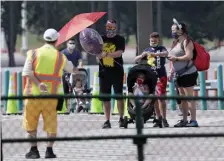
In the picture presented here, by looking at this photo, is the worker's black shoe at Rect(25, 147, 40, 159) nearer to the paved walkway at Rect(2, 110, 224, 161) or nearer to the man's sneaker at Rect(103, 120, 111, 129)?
the paved walkway at Rect(2, 110, 224, 161)

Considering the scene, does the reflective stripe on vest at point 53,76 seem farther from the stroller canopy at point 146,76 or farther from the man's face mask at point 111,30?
the stroller canopy at point 146,76

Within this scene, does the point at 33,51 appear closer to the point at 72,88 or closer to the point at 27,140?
the point at 27,140

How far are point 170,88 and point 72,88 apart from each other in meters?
2.00

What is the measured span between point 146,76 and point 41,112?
4236 millimetres

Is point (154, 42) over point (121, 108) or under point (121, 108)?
over

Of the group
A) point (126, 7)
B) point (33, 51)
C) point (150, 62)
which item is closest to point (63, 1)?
point (126, 7)

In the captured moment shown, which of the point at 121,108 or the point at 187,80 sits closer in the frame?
the point at 187,80

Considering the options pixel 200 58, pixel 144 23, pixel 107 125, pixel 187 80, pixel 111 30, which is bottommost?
pixel 107 125

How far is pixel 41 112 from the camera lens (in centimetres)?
1265

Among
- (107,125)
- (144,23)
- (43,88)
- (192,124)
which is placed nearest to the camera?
(43,88)

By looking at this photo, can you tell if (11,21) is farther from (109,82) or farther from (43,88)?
(43,88)

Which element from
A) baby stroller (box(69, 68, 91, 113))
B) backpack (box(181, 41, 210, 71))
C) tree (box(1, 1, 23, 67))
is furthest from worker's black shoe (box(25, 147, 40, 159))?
tree (box(1, 1, 23, 67))

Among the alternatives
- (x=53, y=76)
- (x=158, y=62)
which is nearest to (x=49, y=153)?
(x=53, y=76)

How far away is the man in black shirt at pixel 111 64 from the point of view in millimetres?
16453
